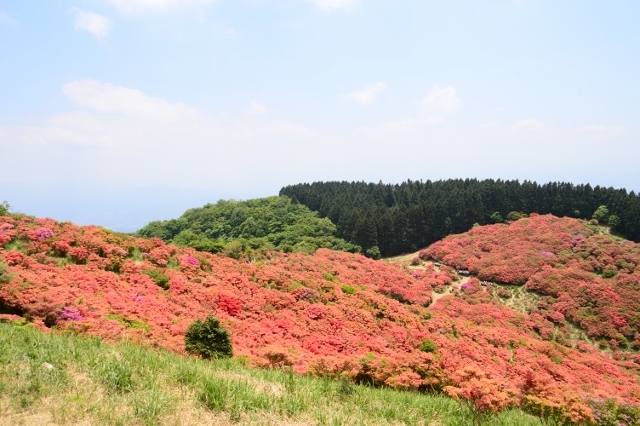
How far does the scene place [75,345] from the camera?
7836 mm

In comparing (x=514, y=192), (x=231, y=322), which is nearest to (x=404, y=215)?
(x=514, y=192)

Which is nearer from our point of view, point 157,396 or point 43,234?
point 157,396

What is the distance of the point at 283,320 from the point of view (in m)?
18.6

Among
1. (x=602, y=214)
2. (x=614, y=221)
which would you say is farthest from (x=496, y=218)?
(x=614, y=221)

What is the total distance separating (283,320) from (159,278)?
6.54 m

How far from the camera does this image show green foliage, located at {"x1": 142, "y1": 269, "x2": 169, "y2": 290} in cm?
1898

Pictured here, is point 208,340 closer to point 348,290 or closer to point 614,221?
point 348,290

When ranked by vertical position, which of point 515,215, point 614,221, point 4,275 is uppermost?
point 515,215

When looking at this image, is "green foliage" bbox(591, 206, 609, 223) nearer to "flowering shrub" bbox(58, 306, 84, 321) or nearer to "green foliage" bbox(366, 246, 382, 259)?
"green foliage" bbox(366, 246, 382, 259)

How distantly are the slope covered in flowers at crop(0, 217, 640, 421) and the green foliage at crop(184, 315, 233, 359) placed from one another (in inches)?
19.9

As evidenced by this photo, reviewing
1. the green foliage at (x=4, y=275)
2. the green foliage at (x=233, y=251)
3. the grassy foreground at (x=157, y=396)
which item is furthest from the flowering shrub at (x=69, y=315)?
the green foliage at (x=233, y=251)

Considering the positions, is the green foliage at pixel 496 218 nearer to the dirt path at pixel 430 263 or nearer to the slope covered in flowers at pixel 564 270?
the slope covered in flowers at pixel 564 270

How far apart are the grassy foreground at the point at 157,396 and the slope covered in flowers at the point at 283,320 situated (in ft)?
8.30

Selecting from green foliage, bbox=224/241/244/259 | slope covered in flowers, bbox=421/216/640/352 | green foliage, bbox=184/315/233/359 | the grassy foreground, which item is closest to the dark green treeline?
slope covered in flowers, bbox=421/216/640/352
